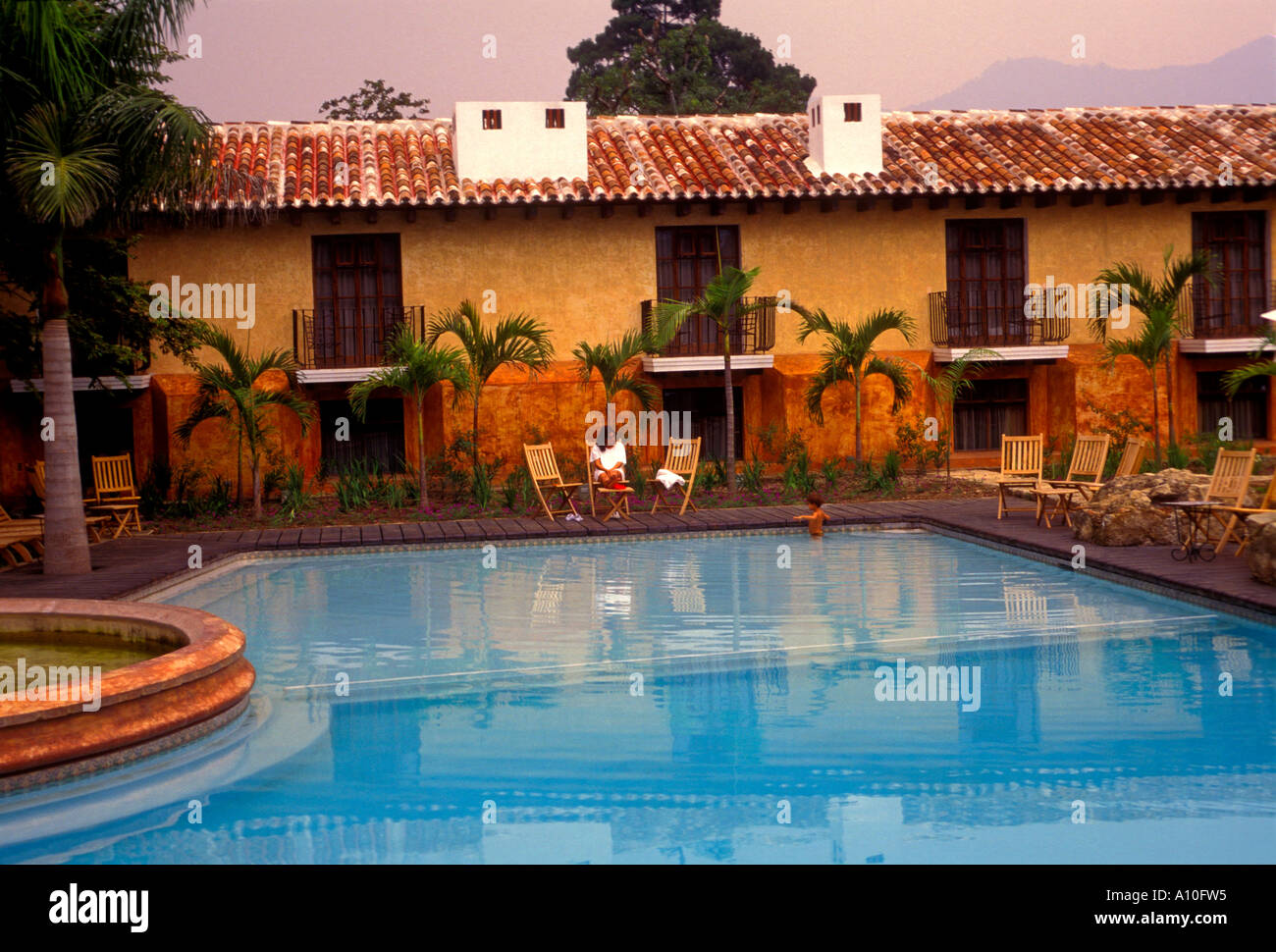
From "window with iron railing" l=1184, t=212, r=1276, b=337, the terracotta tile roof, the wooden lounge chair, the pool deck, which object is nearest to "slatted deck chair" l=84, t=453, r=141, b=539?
the wooden lounge chair

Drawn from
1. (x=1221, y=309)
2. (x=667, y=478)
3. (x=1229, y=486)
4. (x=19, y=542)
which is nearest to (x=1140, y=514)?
(x=1229, y=486)

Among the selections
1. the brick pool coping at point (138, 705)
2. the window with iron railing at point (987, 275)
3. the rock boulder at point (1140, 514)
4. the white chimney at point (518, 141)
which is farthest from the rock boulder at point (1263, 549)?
the white chimney at point (518, 141)

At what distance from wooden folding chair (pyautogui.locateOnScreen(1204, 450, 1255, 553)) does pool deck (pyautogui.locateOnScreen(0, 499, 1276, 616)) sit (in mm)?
328

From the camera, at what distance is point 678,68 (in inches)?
1531

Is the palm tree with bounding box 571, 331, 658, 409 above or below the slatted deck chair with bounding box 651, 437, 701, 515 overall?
above

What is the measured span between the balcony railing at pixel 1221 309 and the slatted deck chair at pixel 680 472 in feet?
29.7

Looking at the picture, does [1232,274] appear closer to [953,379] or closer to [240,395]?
[953,379]

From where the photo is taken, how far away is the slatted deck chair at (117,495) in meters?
15.1

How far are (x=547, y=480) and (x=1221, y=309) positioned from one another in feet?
39.5

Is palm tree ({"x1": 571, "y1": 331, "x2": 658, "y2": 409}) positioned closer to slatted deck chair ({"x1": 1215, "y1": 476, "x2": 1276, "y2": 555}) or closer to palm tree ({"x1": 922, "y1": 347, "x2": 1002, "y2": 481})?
palm tree ({"x1": 922, "y1": 347, "x2": 1002, "y2": 481})

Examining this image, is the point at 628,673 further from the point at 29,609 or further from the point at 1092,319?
the point at 1092,319

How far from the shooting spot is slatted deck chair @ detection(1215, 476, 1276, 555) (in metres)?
10.6

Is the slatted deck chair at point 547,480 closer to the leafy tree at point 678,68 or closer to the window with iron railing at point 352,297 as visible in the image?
the window with iron railing at point 352,297

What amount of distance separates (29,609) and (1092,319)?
1684 cm
